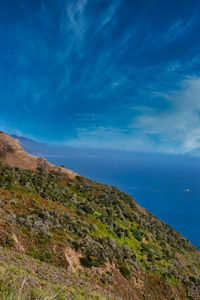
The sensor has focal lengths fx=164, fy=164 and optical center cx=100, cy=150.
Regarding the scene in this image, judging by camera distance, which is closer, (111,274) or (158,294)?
(111,274)

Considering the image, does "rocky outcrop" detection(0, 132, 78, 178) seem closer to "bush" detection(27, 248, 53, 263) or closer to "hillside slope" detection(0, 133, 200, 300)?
"hillside slope" detection(0, 133, 200, 300)

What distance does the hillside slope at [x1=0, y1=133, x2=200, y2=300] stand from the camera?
948 centimetres

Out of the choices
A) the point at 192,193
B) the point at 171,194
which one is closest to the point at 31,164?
the point at 171,194

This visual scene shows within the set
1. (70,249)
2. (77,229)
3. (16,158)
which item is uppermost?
(16,158)

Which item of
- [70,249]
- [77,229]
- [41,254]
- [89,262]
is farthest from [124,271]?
[41,254]

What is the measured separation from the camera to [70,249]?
1455cm

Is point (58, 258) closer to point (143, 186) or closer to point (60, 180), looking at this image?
point (60, 180)

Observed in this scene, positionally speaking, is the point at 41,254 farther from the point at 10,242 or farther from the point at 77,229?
the point at 77,229

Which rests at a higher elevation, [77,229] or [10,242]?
[77,229]

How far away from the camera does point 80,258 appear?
14484 millimetres

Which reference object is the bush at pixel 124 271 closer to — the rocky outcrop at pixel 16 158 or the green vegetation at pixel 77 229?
the green vegetation at pixel 77 229

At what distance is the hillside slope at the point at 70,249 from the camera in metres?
9.48

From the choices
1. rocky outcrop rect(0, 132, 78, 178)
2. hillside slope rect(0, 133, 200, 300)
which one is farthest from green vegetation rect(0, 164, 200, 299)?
rocky outcrop rect(0, 132, 78, 178)

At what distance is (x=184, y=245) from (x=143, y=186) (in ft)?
529
